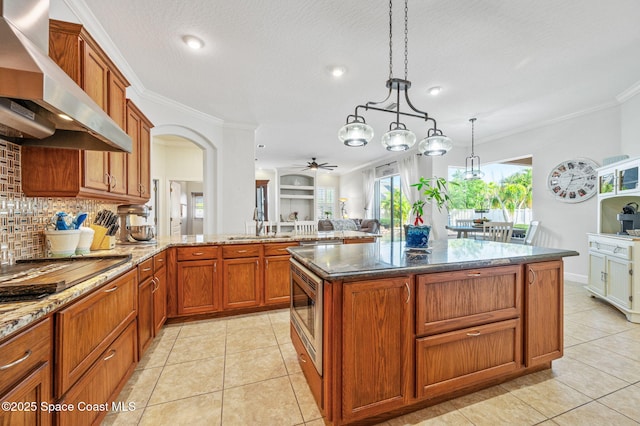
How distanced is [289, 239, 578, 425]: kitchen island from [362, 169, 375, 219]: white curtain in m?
7.17

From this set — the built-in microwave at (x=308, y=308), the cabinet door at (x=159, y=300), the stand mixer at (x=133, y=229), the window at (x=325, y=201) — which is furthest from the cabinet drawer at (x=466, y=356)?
the window at (x=325, y=201)

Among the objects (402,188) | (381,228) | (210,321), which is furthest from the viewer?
(381,228)

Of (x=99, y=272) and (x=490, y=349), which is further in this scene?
(x=490, y=349)

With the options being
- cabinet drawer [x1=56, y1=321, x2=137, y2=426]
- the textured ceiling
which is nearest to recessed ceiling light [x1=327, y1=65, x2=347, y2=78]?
the textured ceiling

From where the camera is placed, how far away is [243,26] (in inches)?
88.6

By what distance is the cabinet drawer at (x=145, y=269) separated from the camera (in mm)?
2023

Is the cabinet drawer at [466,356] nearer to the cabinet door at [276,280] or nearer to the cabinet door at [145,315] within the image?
the cabinet door at [276,280]

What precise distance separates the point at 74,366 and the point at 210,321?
188 cm

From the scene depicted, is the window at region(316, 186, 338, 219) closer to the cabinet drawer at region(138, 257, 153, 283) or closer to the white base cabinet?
the white base cabinet

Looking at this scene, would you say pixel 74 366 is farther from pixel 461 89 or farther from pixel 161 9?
pixel 461 89

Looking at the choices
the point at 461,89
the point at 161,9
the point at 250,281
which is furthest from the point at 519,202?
the point at 161,9

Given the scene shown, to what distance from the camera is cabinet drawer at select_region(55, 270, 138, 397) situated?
1078 mm

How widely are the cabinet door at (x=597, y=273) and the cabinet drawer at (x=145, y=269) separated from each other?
497cm

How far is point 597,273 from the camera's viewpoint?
3350 mm
